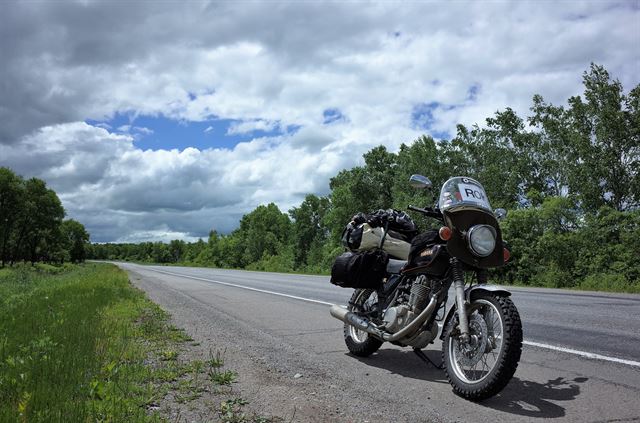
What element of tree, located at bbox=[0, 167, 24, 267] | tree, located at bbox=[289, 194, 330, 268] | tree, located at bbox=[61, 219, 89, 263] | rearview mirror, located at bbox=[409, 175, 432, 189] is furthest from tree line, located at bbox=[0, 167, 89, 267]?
rearview mirror, located at bbox=[409, 175, 432, 189]

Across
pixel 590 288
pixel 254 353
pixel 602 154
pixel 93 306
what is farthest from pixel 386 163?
pixel 254 353

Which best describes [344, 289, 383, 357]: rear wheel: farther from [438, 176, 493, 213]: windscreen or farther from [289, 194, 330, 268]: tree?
[289, 194, 330, 268]: tree

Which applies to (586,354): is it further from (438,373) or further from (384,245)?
(384,245)

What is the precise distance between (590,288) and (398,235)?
13.6 m

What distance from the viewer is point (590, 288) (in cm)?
1594

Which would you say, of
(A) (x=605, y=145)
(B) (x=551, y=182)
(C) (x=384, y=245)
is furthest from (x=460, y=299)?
(B) (x=551, y=182)

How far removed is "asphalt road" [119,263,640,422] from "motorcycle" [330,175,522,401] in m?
0.27

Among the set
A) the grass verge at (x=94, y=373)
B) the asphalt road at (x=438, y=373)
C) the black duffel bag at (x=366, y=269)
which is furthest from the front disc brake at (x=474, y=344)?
the grass verge at (x=94, y=373)

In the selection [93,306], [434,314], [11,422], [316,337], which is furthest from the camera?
[93,306]

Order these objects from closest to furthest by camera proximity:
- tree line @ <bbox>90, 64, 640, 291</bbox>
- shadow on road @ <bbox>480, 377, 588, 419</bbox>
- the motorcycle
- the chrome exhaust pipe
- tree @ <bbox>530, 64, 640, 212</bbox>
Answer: shadow on road @ <bbox>480, 377, 588, 419</bbox> → the motorcycle → the chrome exhaust pipe → tree line @ <bbox>90, 64, 640, 291</bbox> → tree @ <bbox>530, 64, 640, 212</bbox>

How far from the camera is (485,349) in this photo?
12.4ft

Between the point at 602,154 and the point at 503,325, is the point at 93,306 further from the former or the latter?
→ the point at 602,154

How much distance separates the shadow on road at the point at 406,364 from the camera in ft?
15.2

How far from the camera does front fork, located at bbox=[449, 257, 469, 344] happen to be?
3.92 meters
